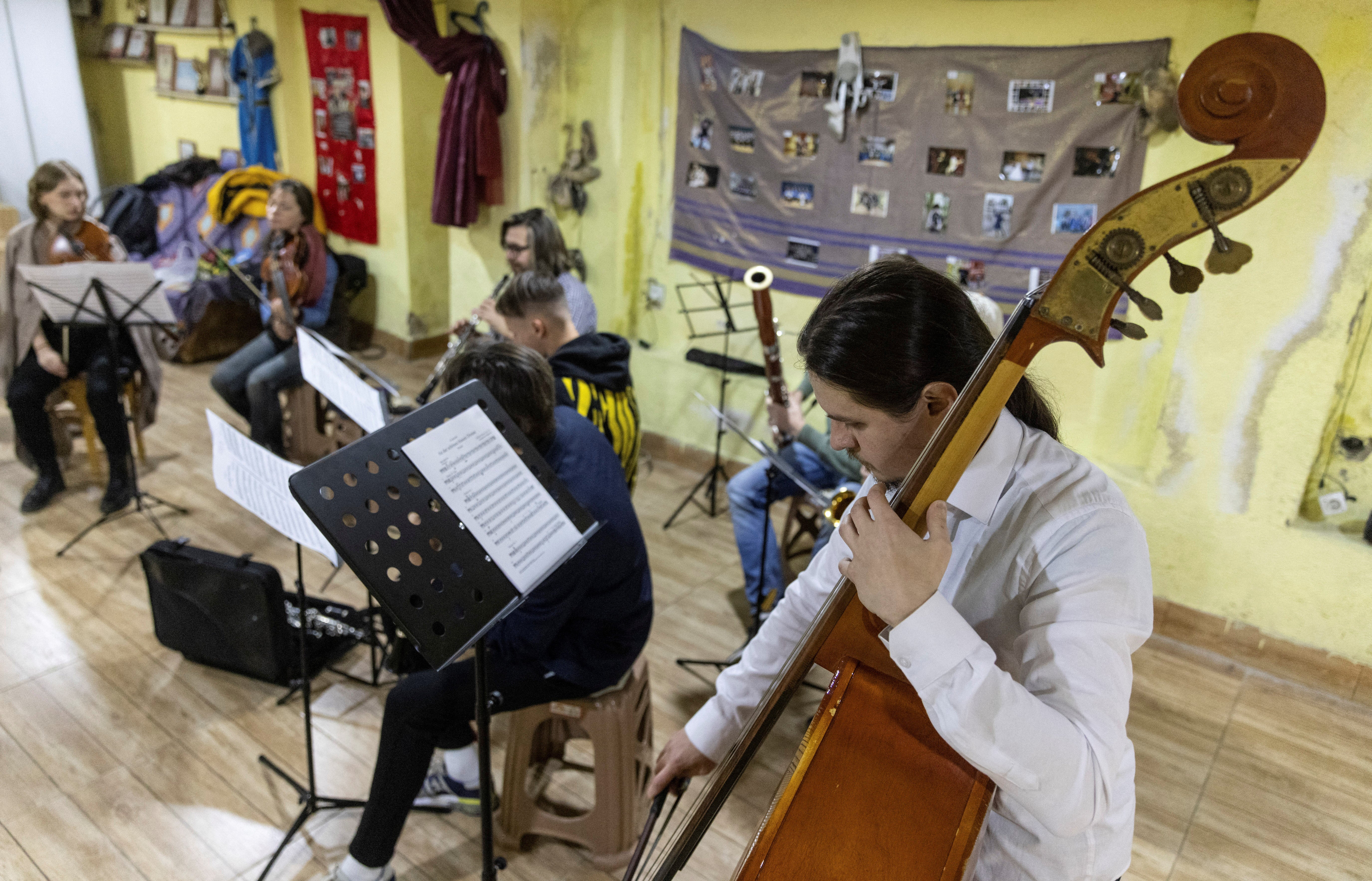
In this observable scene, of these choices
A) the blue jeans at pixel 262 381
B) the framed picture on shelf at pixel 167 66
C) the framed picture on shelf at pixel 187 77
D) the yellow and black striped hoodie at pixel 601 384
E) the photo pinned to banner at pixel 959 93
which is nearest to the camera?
the yellow and black striped hoodie at pixel 601 384

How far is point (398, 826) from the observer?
1934 mm

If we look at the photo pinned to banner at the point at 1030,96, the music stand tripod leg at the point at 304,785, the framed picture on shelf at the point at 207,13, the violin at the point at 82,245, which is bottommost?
the music stand tripod leg at the point at 304,785

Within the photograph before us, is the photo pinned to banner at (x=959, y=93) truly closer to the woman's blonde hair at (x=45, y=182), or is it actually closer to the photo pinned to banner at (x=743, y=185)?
the photo pinned to banner at (x=743, y=185)

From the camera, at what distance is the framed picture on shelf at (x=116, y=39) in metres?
6.98

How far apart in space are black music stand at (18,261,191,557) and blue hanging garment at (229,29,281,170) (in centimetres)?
262

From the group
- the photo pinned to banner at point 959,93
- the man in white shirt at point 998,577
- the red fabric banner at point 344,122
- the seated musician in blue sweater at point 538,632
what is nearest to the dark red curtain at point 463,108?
the red fabric banner at point 344,122

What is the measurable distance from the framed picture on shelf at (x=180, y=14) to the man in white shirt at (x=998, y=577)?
7.07 meters

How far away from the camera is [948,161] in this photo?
11.4 ft

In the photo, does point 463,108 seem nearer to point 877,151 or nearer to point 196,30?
point 877,151

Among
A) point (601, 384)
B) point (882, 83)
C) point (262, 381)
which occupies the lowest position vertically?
point (262, 381)

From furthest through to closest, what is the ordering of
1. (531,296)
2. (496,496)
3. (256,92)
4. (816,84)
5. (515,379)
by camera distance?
(256,92)
(816,84)
(531,296)
(515,379)
(496,496)

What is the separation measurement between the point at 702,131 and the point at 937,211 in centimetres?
126

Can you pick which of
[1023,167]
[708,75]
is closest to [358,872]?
[1023,167]

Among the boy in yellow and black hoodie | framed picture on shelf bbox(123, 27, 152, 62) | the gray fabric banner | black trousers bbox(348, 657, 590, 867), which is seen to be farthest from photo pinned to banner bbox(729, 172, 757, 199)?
framed picture on shelf bbox(123, 27, 152, 62)
